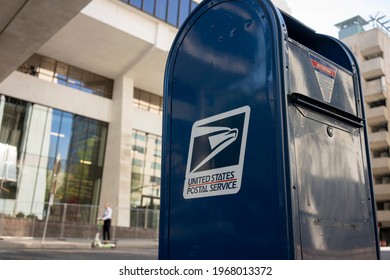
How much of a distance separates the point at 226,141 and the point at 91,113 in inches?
1003

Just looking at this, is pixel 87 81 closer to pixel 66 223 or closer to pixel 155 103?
pixel 155 103

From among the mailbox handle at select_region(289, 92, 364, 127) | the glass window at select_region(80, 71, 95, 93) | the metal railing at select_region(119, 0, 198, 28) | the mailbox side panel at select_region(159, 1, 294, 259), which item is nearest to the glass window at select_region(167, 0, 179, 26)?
the metal railing at select_region(119, 0, 198, 28)

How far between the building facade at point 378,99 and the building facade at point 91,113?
24.0 metres

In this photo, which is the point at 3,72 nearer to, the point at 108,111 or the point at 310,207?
the point at 310,207

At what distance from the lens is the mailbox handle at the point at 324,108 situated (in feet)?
6.05

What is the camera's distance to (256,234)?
1720 mm

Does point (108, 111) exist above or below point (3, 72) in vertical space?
above

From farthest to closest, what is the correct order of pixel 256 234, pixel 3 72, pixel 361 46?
pixel 361 46, pixel 3 72, pixel 256 234

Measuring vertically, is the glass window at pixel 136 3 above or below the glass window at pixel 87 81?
above

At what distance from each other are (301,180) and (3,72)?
12431mm

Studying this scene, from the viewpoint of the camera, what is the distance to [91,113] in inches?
1037

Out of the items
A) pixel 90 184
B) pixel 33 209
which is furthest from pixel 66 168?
pixel 33 209

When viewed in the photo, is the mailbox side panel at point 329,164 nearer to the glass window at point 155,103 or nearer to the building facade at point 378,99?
the glass window at point 155,103

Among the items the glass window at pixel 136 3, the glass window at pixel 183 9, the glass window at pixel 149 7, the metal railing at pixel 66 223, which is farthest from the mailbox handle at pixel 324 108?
the glass window at pixel 183 9
